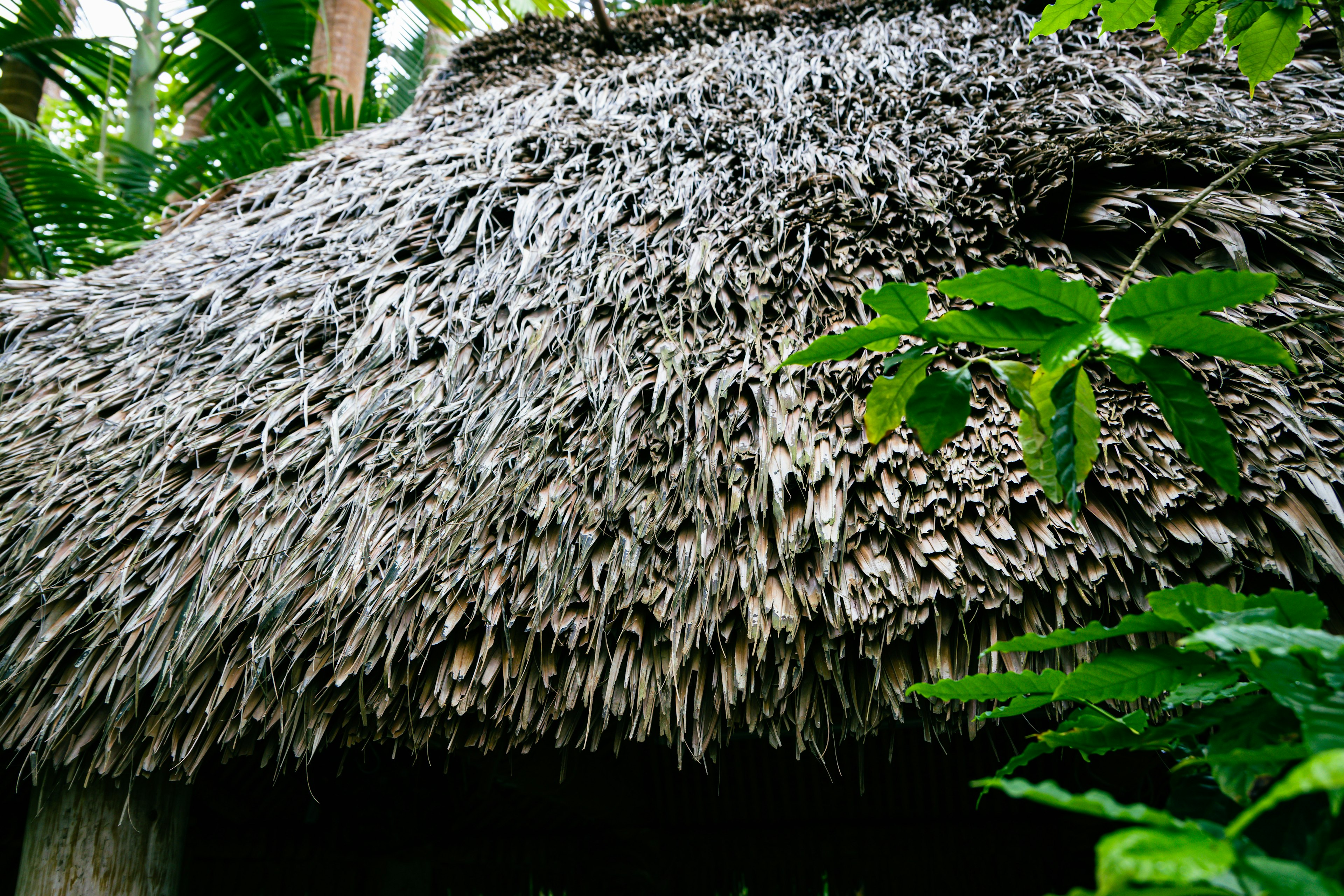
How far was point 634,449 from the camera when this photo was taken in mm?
1285

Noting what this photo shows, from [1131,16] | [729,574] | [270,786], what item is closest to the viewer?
[1131,16]

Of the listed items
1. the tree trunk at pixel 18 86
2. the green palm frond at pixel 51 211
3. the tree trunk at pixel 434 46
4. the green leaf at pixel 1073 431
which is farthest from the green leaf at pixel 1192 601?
the tree trunk at pixel 434 46

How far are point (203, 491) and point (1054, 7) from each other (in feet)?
5.50

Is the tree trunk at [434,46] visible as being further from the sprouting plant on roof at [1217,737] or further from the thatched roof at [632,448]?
the sprouting plant on roof at [1217,737]

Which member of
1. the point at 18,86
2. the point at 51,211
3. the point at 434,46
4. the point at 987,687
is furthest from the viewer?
the point at 434,46

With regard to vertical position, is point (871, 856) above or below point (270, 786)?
below

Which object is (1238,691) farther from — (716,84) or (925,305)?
(716,84)

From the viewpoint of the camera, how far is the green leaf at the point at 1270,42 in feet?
2.85

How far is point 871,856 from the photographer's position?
2.28 m

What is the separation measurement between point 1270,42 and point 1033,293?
26.7 inches

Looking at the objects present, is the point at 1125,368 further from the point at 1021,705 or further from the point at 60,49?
the point at 60,49

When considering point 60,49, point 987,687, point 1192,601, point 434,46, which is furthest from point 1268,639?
point 434,46

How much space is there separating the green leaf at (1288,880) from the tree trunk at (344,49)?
165 inches

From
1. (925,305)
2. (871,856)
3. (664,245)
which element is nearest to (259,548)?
(664,245)
